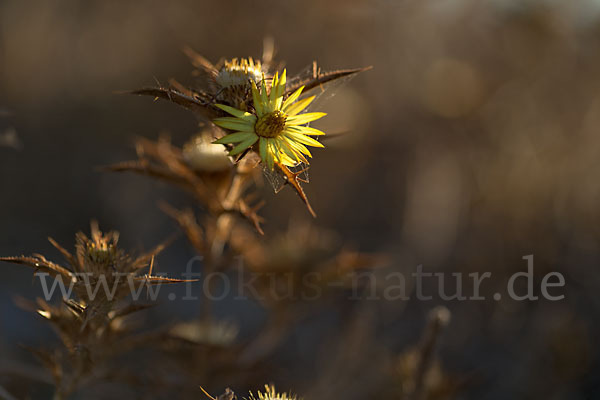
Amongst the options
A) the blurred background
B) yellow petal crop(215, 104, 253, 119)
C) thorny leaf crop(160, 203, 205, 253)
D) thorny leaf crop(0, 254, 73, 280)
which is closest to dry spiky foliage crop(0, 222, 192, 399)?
thorny leaf crop(0, 254, 73, 280)

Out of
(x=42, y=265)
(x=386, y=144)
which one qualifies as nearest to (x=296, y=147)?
(x=42, y=265)

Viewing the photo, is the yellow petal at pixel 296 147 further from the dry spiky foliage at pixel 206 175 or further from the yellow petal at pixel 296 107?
the dry spiky foliage at pixel 206 175

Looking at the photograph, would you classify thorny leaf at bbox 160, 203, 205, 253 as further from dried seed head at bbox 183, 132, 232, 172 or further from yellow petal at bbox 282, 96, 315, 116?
yellow petal at bbox 282, 96, 315, 116

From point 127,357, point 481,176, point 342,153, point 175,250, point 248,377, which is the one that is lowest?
point 248,377

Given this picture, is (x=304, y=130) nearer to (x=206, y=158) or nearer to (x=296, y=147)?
(x=296, y=147)

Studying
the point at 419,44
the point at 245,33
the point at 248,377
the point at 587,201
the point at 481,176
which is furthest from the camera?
the point at 419,44

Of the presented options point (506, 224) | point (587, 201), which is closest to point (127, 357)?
point (506, 224)

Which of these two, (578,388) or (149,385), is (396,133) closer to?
(578,388)
